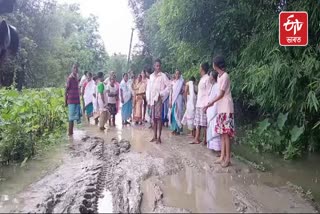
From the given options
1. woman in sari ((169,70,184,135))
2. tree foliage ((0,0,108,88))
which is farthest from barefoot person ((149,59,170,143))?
tree foliage ((0,0,108,88))

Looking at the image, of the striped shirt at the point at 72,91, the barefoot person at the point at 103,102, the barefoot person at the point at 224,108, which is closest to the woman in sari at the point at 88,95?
the barefoot person at the point at 103,102

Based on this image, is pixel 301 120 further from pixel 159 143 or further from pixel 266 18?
pixel 159 143

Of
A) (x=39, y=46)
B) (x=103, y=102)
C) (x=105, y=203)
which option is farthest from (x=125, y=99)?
(x=39, y=46)

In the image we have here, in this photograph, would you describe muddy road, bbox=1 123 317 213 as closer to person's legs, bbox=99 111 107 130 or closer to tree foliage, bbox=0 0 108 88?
person's legs, bbox=99 111 107 130

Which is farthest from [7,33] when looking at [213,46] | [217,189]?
[213,46]

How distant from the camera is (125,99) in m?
13.3

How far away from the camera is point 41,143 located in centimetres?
Result: 877

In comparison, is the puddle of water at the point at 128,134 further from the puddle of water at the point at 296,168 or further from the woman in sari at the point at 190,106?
the puddle of water at the point at 296,168

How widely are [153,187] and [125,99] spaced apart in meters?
8.15

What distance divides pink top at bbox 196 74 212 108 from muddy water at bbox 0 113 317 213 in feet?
4.08

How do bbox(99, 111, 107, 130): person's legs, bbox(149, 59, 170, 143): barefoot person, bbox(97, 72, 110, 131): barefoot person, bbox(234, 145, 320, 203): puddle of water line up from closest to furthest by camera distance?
bbox(234, 145, 320, 203): puddle of water → bbox(149, 59, 170, 143): barefoot person → bbox(99, 111, 107, 130): person's legs → bbox(97, 72, 110, 131): barefoot person

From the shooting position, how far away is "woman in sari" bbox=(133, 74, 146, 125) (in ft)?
43.7

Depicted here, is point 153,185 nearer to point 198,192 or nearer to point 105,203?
point 198,192

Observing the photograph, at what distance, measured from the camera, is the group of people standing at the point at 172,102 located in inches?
255
